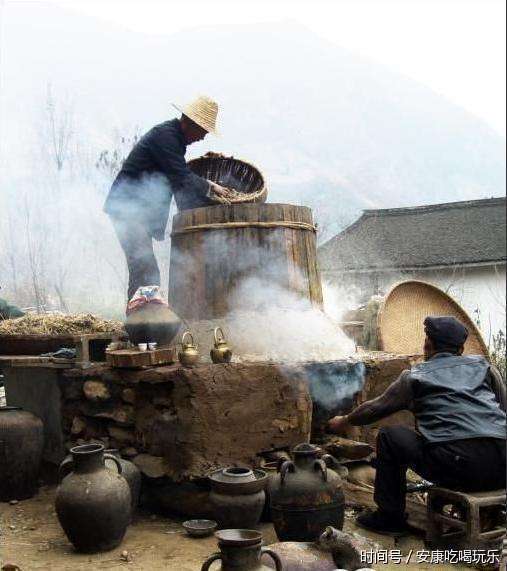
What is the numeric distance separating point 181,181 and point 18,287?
769 cm

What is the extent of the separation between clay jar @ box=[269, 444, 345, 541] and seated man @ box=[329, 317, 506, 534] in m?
0.38

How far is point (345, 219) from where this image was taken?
5444 centimetres

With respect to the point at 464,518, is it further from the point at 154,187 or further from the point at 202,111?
the point at 202,111

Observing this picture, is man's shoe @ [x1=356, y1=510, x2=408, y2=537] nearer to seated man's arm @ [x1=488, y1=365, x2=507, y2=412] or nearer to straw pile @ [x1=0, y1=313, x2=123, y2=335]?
seated man's arm @ [x1=488, y1=365, x2=507, y2=412]

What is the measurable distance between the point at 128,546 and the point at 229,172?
4.10 metres

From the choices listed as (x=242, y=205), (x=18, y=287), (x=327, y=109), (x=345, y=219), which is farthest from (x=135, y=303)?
(x=327, y=109)

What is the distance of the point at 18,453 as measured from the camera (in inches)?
228

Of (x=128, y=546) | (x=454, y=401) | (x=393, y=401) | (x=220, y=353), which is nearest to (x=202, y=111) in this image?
(x=220, y=353)

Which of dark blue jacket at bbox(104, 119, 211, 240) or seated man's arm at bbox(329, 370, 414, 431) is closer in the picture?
seated man's arm at bbox(329, 370, 414, 431)

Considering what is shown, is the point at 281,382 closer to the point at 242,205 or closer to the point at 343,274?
the point at 242,205

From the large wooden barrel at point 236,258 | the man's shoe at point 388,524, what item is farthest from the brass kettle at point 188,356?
the man's shoe at point 388,524

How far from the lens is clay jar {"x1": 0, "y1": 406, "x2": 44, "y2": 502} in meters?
5.77

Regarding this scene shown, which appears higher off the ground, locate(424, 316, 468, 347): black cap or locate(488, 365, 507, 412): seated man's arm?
locate(424, 316, 468, 347): black cap

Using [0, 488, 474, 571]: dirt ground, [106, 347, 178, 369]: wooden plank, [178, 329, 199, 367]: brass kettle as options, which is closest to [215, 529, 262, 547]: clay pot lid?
[0, 488, 474, 571]: dirt ground
